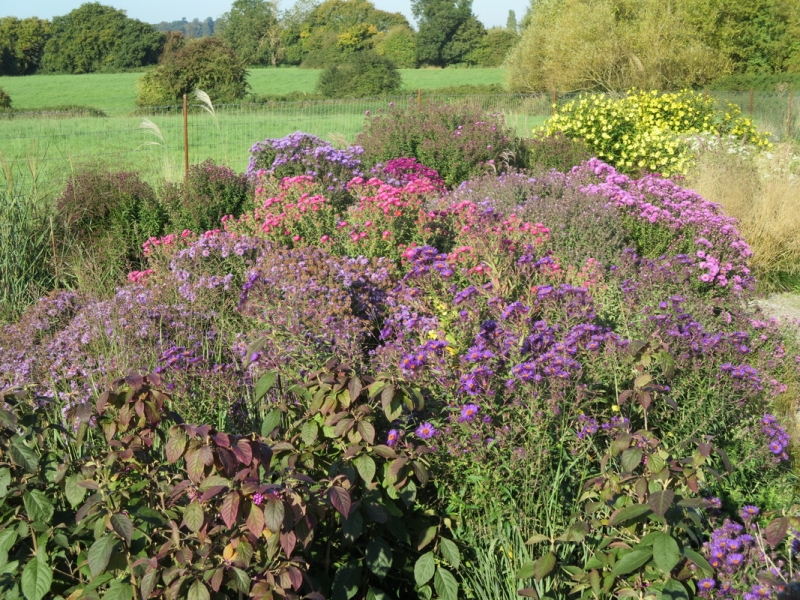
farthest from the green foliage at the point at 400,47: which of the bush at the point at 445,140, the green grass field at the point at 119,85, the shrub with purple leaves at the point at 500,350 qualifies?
the shrub with purple leaves at the point at 500,350

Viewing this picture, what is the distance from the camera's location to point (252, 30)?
66.4 metres

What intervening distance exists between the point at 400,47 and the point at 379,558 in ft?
230

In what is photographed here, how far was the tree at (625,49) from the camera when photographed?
25078mm

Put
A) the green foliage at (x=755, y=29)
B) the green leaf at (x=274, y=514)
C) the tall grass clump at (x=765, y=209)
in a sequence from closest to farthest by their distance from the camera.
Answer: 1. the green leaf at (x=274, y=514)
2. the tall grass clump at (x=765, y=209)
3. the green foliage at (x=755, y=29)

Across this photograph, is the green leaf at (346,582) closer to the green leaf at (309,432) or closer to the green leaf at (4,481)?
the green leaf at (309,432)

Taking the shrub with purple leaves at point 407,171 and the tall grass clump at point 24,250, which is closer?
the tall grass clump at point 24,250

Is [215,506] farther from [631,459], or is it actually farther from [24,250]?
[24,250]

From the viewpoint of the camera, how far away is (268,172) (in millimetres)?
7801

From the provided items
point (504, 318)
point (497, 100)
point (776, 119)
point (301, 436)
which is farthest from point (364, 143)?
point (776, 119)

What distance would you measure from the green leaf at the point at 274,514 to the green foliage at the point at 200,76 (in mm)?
30231

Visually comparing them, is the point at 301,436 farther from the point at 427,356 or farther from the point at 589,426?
the point at 589,426

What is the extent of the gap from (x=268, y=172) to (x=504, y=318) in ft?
16.7

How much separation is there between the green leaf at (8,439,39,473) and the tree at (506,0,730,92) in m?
25.3

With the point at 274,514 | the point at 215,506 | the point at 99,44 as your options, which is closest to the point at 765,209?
the point at 215,506
